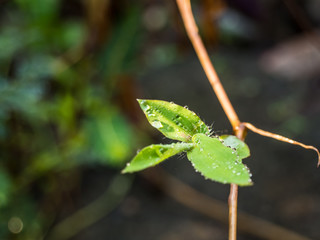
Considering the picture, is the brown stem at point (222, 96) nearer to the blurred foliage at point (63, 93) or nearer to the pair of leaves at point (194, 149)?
the pair of leaves at point (194, 149)

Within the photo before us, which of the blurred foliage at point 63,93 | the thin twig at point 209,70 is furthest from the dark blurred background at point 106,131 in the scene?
the thin twig at point 209,70

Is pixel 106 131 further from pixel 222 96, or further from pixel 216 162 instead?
pixel 216 162

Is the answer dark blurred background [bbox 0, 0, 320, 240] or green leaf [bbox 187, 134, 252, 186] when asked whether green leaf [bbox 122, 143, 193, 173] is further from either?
dark blurred background [bbox 0, 0, 320, 240]

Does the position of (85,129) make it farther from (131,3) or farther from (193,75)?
(193,75)

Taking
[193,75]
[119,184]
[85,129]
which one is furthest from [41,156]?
[193,75]

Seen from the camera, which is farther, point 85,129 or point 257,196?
point 257,196
